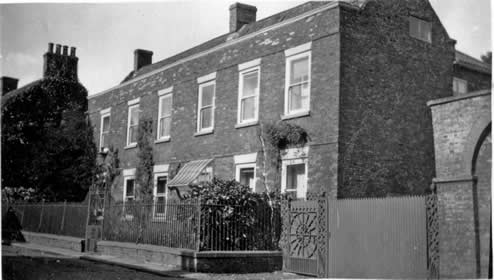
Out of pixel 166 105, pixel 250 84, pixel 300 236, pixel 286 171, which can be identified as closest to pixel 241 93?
pixel 250 84

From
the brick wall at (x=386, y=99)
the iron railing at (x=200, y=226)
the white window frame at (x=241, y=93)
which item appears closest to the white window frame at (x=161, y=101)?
the iron railing at (x=200, y=226)

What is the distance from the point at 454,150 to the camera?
42.5ft

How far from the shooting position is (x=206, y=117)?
22047 millimetres

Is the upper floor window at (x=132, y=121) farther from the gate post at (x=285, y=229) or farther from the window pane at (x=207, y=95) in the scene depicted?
the gate post at (x=285, y=229)

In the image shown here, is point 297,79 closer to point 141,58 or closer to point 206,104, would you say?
point 206,104

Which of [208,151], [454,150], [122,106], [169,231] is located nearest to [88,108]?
[122,106]

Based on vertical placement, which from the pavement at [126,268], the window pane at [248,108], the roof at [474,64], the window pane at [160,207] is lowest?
the pavement at [126,268]

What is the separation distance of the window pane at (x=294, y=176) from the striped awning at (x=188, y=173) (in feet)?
12.3

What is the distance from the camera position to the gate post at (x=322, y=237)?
1491 cm

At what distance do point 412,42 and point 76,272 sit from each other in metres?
11.6

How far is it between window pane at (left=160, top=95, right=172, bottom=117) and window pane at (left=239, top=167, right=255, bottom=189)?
573cm

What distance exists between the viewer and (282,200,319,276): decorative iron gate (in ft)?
50.3

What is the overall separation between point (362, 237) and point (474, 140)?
3.35m

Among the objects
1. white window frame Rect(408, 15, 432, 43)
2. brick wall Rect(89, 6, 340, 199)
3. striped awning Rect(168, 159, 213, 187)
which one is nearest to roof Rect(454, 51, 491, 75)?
white window frame Rect(408, 15, 432, 43)
